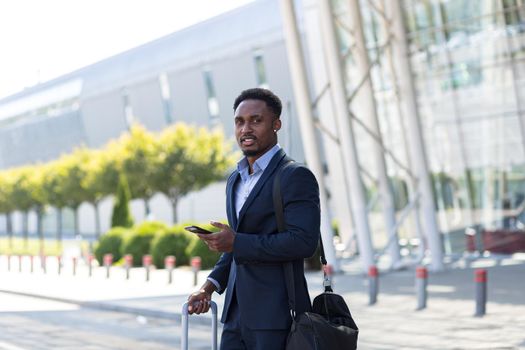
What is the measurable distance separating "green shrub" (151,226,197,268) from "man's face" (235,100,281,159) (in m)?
27.7

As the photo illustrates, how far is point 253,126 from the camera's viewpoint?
4.24 metres

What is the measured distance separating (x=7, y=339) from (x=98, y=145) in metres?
59.4

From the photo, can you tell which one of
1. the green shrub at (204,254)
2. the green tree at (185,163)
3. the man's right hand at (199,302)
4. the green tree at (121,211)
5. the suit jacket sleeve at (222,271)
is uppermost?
the green tree at (185,163)

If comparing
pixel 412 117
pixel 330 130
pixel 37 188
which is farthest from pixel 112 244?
pixel 37 188

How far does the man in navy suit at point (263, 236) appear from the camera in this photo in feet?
13.3

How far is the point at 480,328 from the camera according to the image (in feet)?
45.8

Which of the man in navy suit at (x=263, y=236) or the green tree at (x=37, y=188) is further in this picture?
the green tree at (x=37, y=188)

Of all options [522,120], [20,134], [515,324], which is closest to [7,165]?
[20,134]

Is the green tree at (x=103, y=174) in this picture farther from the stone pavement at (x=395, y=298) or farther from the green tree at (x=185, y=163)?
the stone pavement at (x=395, y=298)

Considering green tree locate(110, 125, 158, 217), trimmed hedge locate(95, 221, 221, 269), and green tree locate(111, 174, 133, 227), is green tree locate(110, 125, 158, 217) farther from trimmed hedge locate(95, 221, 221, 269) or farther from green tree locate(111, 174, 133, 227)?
trimmed hedge locate(95, 221, 221, 269)

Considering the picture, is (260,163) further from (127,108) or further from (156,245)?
(127,108)

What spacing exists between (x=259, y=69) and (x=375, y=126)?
29.0 meters

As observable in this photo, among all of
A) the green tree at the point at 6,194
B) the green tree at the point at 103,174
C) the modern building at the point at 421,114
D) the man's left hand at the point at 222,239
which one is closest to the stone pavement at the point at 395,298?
the modern building at the point at 421,114

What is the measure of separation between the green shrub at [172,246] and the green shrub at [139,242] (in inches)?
55.8
